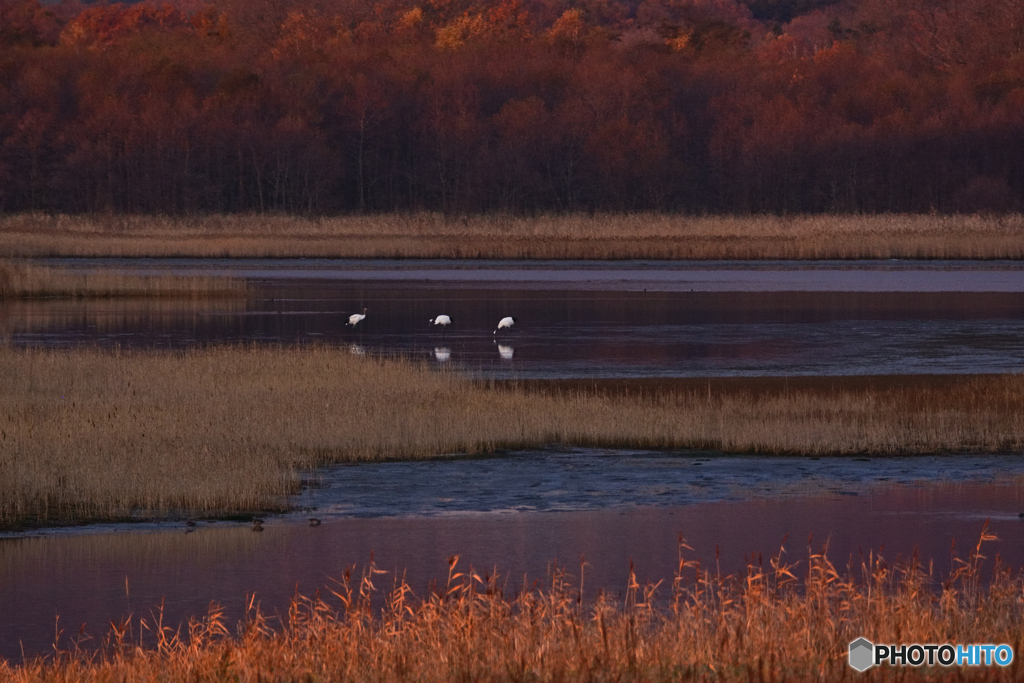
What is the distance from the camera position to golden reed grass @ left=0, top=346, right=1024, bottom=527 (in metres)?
12.1

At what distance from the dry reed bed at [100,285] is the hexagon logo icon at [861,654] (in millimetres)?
29108

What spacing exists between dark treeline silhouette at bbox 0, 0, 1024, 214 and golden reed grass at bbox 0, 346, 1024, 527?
50.1m

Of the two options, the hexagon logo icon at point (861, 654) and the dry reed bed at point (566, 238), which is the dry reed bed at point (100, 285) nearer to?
the dry reed bed at point (566, 238)

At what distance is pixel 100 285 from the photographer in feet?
118

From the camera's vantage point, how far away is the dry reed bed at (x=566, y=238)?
47031 millimetres

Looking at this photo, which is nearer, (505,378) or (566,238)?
(505,378)

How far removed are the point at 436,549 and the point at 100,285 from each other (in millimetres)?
26917

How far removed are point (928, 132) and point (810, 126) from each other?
Answer: 5.36m

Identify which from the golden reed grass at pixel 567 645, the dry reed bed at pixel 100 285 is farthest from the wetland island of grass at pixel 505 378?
the dry reed bed at pixel 100 285

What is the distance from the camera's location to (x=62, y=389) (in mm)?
17422

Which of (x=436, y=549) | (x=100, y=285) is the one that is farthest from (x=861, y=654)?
(x=100, y=285)

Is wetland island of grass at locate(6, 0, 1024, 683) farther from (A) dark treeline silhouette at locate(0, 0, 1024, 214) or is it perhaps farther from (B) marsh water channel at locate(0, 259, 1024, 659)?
(A) dark treeline silhouette at locate(0, 0, 1024, 214)

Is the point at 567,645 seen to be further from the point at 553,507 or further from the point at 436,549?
the point at 553,507

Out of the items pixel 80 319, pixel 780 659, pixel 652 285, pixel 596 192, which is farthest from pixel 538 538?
pixel 596 192
